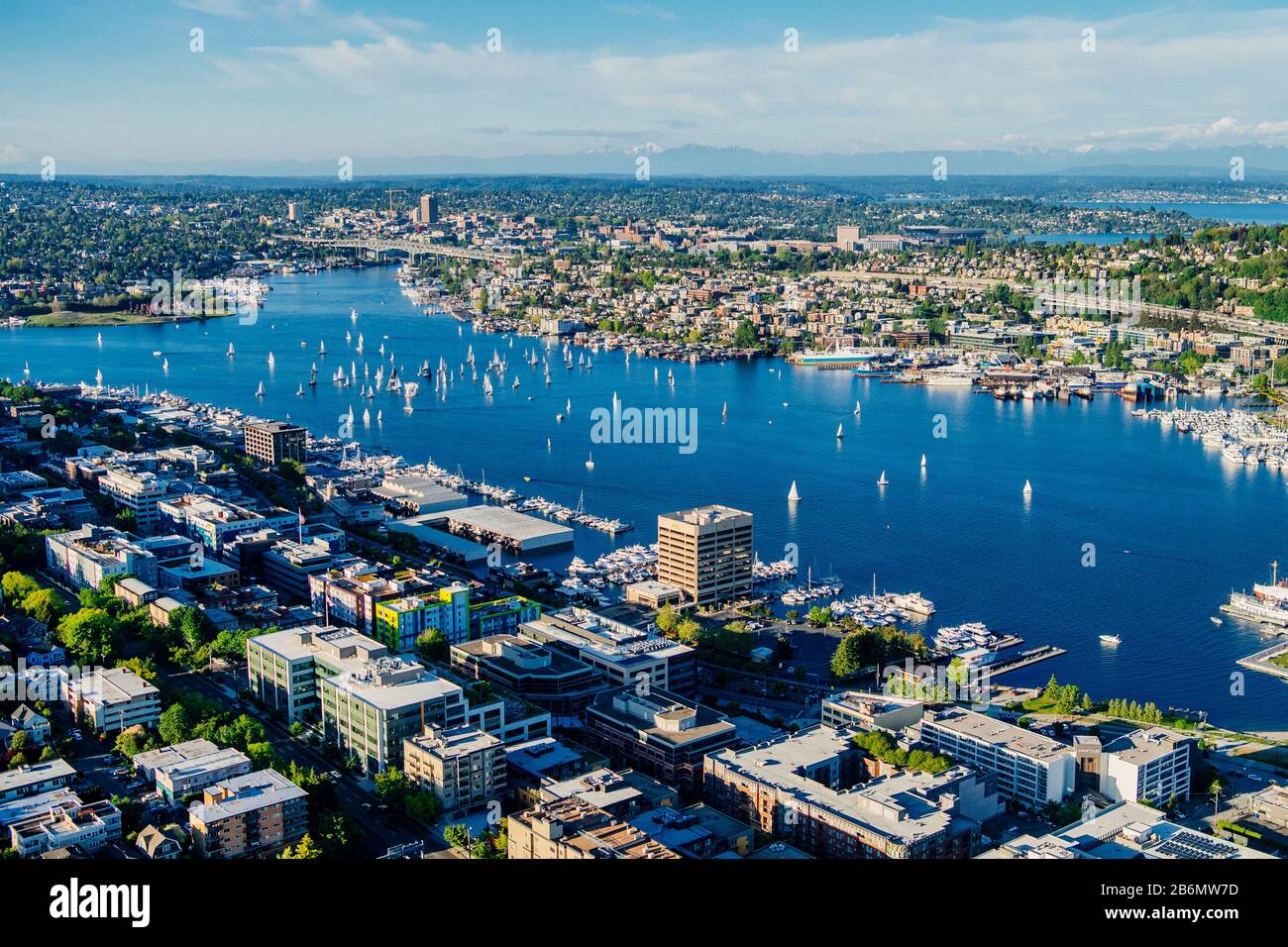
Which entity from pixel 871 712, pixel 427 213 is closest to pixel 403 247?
pixel 427 213

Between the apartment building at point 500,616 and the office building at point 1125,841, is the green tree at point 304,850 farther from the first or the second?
the apartment building at point 500,616

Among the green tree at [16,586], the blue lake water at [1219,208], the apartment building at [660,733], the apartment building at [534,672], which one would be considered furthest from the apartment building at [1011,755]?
the blue lake water at [1219,208]

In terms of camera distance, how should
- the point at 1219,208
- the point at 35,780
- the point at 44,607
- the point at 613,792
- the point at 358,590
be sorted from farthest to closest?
the point at 1219,208, the point at 358,590, the point at 44,607, the point at 35,780, the point at 613,792

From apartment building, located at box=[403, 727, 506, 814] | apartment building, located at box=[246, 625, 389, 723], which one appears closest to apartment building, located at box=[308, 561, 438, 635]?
apartment building, located at box=[246, 625, 389, 723]

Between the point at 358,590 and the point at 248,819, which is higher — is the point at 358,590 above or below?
above

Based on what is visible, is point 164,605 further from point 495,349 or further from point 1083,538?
point 495,349

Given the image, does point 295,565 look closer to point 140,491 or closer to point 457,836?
point 140,491

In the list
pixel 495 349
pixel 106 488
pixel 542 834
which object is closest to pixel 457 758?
pixel 542 834
